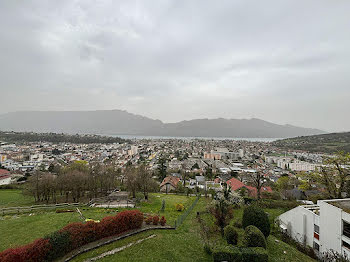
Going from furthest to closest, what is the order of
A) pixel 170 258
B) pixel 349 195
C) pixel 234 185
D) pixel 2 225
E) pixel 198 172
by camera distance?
pixel 198 172 < pixel 234 185 < pixel 349 195 < pixel 2 225 < pixel 170 258

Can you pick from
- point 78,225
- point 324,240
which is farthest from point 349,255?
point 78,225

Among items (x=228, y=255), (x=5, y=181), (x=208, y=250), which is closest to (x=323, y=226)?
(x=228, y=255)

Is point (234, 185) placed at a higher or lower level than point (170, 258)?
lower

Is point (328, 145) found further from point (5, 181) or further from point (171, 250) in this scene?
point (5, 181)

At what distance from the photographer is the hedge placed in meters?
6.56

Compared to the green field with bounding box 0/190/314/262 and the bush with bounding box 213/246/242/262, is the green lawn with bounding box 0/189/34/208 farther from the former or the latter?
the bush with bounding box 213/246/242/262

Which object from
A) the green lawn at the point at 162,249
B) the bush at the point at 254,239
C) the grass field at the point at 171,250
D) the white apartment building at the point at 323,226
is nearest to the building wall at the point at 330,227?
the white apartment building at the point at 323,226

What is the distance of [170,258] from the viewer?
7957 mm

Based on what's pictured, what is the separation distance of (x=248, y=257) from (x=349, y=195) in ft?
55.2

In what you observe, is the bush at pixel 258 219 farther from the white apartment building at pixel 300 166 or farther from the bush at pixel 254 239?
the white apartment building at pixel 300 166

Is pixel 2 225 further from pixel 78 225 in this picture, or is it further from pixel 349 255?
pixel 349 255

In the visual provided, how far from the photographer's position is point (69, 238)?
8.03 m

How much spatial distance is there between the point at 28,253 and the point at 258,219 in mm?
11366

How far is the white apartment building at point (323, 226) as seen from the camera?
9469 millimetres
